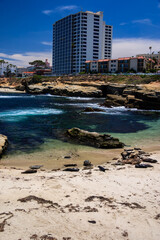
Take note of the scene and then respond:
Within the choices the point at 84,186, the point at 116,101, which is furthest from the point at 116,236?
the point at 116,101

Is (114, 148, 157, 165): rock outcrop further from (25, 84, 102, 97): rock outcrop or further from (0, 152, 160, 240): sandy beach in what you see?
(25, 84, 102, 97): rock outcrop

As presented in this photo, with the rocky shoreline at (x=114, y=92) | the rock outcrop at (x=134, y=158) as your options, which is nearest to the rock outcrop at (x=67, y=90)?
the rocky shoreline at (x=114, y=92)

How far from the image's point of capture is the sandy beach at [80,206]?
20.0ft

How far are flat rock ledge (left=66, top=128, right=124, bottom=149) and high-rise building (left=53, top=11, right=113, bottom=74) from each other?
5257 inches

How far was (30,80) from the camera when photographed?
375 ft

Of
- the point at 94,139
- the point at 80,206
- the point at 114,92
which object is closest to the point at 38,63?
the point at 114,92

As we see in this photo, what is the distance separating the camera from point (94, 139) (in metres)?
18.2

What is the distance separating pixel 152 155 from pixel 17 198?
381 inches

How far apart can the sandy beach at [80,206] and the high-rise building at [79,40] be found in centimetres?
14322

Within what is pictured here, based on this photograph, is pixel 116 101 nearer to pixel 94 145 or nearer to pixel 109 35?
pixel 94 145

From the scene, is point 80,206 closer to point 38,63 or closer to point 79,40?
point 79,40

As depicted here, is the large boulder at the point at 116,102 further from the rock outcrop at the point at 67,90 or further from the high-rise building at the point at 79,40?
the high-rise building at the point at 79,40

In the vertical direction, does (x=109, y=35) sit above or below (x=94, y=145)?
above

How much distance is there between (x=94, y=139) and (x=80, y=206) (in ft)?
35.9
